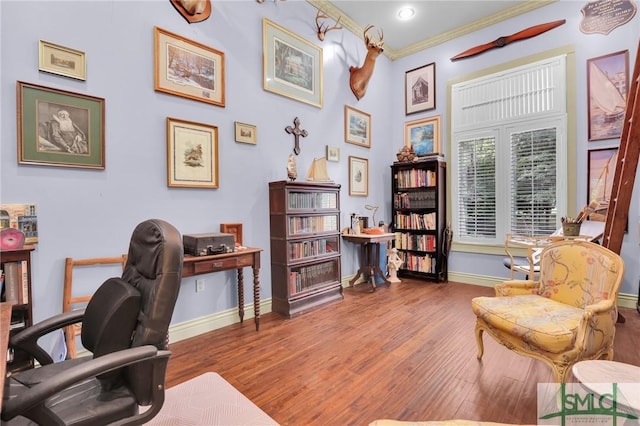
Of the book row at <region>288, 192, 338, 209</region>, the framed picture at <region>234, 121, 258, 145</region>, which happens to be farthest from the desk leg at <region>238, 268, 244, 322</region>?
the framed picture at <region>234, 121, 258, 145</region>

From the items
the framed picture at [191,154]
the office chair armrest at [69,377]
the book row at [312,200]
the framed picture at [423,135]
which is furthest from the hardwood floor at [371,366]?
the framed picture at [423,135]

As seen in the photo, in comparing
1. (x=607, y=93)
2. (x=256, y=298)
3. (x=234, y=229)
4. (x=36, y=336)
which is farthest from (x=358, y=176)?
(x=36, y=336)

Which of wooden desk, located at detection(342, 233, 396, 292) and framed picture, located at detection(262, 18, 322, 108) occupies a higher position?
framed picture, located at detection(262, 18, 322, 108)

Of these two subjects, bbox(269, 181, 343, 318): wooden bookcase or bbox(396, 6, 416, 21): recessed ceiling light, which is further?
bbox(396, 6, 416, 21): recessed ceiling light

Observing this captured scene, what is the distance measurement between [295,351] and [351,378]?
0.58m

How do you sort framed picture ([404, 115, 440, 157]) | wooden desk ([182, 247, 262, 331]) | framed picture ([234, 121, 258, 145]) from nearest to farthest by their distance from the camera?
wooden desk ([182, 247, 262, 331]) → framed picture ([234, 121, 258, 145]) → framed picture ([404, 115, 440, 157])

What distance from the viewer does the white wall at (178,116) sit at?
6.95 ft

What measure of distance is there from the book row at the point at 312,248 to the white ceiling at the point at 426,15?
306 centimetres

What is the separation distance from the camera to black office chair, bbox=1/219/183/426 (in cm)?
106

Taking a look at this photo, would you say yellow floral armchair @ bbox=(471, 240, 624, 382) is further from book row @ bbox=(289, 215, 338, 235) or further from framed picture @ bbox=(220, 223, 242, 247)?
framed picture @ bbox=(220, 223, 242, 247)

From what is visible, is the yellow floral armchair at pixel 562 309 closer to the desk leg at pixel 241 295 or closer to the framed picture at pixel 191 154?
the desk leg at pixel 241 295

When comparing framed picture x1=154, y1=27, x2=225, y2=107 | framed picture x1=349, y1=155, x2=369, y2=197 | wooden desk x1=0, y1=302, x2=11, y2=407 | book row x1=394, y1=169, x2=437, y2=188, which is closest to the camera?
wooden desk x1=0, y1=302, x2=11, y2=407

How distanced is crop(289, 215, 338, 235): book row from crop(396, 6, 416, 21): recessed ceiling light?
296cm

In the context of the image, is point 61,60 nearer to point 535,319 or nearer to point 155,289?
point 155,289
